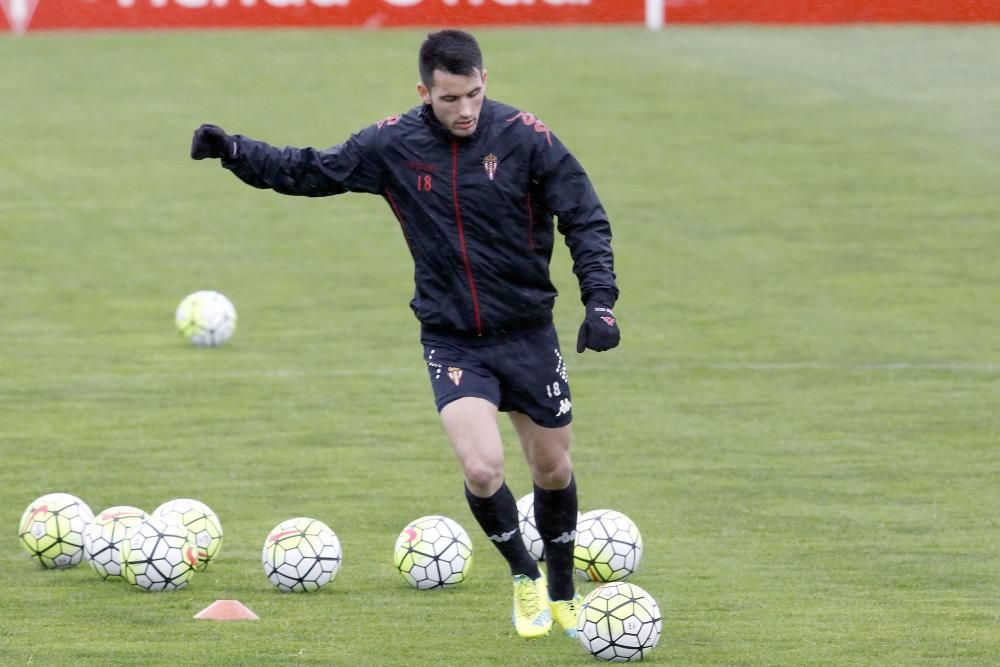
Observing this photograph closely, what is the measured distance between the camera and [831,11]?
102 ft

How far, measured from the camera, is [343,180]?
8.09 m

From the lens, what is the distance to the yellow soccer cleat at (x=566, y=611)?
8273 mm

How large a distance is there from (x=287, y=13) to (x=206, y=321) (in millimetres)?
15709

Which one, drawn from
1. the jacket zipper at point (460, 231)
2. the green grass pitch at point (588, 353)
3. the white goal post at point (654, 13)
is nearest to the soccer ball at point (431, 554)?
the green grass pitch at point (588, 353)

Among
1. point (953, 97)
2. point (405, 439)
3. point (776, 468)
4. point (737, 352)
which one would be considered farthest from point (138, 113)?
point (776, 468)

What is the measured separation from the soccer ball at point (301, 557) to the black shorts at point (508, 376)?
1349mm

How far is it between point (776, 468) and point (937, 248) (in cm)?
999

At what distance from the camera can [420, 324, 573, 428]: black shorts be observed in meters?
7.95

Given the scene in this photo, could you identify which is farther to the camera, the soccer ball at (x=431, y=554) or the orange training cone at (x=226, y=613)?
the soccer ball at (x=431, y=554)

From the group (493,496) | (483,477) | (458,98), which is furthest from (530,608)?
(458,98)

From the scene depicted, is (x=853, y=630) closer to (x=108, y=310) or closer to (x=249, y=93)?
(x=108, y=310)

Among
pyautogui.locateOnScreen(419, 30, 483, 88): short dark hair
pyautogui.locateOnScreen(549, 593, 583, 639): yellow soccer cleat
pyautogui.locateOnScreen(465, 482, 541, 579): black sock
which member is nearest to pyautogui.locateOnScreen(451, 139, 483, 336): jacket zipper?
pyautogui.locateOnScreen(419, 30, 483, 88): short dark hair

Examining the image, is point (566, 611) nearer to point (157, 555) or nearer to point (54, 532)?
point (157, 555)

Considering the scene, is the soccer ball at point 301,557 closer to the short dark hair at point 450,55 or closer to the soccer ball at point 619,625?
the soccer ball at point 619,625
